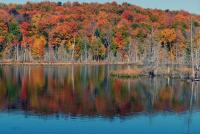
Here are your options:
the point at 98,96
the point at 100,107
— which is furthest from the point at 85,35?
the point at 100,107

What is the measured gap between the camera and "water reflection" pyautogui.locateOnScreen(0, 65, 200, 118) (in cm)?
2469

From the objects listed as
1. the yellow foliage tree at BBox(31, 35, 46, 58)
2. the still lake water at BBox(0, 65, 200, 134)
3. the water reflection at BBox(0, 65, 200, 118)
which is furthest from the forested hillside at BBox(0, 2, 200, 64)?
the still lake water at BBox(0, 65, 200, 134)

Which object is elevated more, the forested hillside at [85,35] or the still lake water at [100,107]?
the forested hillside at [85,35]

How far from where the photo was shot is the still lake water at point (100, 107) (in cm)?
2030

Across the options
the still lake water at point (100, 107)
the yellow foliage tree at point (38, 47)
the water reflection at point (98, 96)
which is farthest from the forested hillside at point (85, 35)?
the still lake water at point (100, 107)

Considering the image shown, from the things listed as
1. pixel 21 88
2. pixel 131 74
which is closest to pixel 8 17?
pixel 131 74

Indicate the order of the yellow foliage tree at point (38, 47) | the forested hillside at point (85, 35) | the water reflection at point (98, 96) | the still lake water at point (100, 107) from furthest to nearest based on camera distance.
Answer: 1. the yellow foliage tree at point (38, 47)
2. the forested hillside at point (85, 35)
3. the water reflection at point (98, 96)
4. the still lake water at point (100, 107)

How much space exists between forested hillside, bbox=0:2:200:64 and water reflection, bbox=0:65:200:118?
102 ft

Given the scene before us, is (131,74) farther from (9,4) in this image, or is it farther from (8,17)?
(9,4)

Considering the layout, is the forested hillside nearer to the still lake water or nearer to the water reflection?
the water reflection

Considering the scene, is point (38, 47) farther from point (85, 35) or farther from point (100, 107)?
point (100, 107)

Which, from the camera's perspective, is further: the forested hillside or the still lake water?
the forested hillside

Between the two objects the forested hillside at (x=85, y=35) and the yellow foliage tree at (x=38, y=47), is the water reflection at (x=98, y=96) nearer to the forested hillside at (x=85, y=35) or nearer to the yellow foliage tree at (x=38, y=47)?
the forested hillside at (x=85, y=35)

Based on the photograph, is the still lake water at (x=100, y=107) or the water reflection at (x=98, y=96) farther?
the water reflection at (x=98, y=96)
